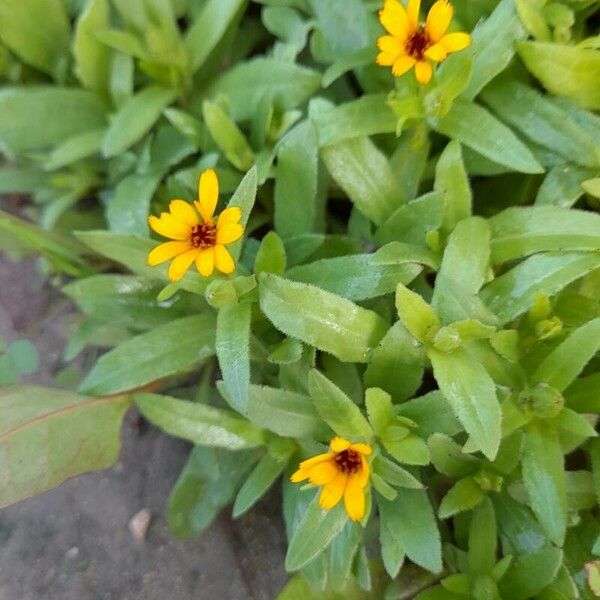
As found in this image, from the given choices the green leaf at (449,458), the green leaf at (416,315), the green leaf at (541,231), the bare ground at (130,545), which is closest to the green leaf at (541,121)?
the green leaf at (541,231)

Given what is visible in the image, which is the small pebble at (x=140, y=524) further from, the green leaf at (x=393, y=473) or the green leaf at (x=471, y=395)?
the green leaf at (x=471, y=395)

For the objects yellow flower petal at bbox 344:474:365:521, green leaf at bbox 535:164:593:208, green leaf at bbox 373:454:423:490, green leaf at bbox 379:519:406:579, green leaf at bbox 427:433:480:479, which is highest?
green leaf at bbox 535:164:593:208

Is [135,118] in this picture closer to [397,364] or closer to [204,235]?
[204,235]

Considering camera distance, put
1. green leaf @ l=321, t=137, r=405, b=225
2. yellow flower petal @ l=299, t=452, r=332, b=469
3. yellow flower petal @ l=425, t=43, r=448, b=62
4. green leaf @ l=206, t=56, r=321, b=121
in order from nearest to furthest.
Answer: yellow flower petal @ l=299, t=452, r=332, b=469 → yellow flower petal @ l=425, t=43, r=448, b=62 → green leaf @ l=321, t=137, r=405, b=225 → green leaf @ l=206, t=56, r=321, b=121

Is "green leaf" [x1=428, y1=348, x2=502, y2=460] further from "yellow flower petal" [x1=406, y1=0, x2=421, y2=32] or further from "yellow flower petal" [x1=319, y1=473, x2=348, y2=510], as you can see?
"yellow flower petal" [x1=406, y1=0, x2=421, y2=32]

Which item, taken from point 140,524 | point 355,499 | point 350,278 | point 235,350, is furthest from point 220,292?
point 140,524

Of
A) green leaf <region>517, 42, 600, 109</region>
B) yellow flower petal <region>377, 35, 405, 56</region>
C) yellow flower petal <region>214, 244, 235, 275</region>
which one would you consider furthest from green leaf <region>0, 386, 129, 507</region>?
green leaf <region>517, 42, 600, 109</region>

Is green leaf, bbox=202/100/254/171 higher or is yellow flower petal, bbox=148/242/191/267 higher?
yellow flower petal, bbox=148/242/191/267
